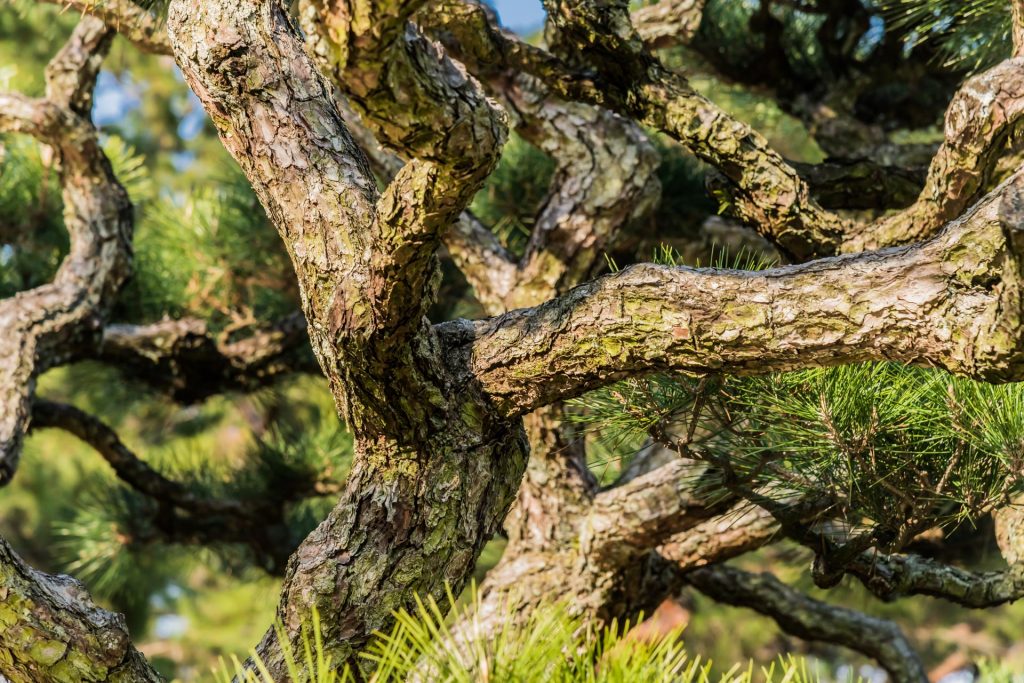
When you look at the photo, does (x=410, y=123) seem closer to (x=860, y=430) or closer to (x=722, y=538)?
(x=860, y=430)

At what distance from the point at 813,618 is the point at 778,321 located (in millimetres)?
1046

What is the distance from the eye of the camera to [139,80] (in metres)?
5.14

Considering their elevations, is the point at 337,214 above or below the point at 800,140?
above

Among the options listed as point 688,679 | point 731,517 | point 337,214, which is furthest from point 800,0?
point 688,679

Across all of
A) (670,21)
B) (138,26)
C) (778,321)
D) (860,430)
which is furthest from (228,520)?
(778,321)

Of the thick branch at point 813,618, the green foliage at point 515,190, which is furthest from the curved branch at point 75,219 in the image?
the thick branch at point 813,618

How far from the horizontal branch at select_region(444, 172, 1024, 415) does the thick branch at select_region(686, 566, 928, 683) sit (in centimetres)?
89

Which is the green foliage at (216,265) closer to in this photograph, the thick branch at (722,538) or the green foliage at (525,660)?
the thick branch at (722,538)

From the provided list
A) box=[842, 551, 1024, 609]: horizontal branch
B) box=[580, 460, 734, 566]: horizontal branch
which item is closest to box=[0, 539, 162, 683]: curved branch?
box=[580, 460, 734, 566]: horizontal branch

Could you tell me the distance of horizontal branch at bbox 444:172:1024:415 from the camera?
0.67m

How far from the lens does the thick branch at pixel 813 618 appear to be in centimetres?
165

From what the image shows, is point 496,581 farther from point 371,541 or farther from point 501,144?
point 501,144

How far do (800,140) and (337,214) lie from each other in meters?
2.65

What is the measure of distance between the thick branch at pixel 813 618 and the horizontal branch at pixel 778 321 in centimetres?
89
